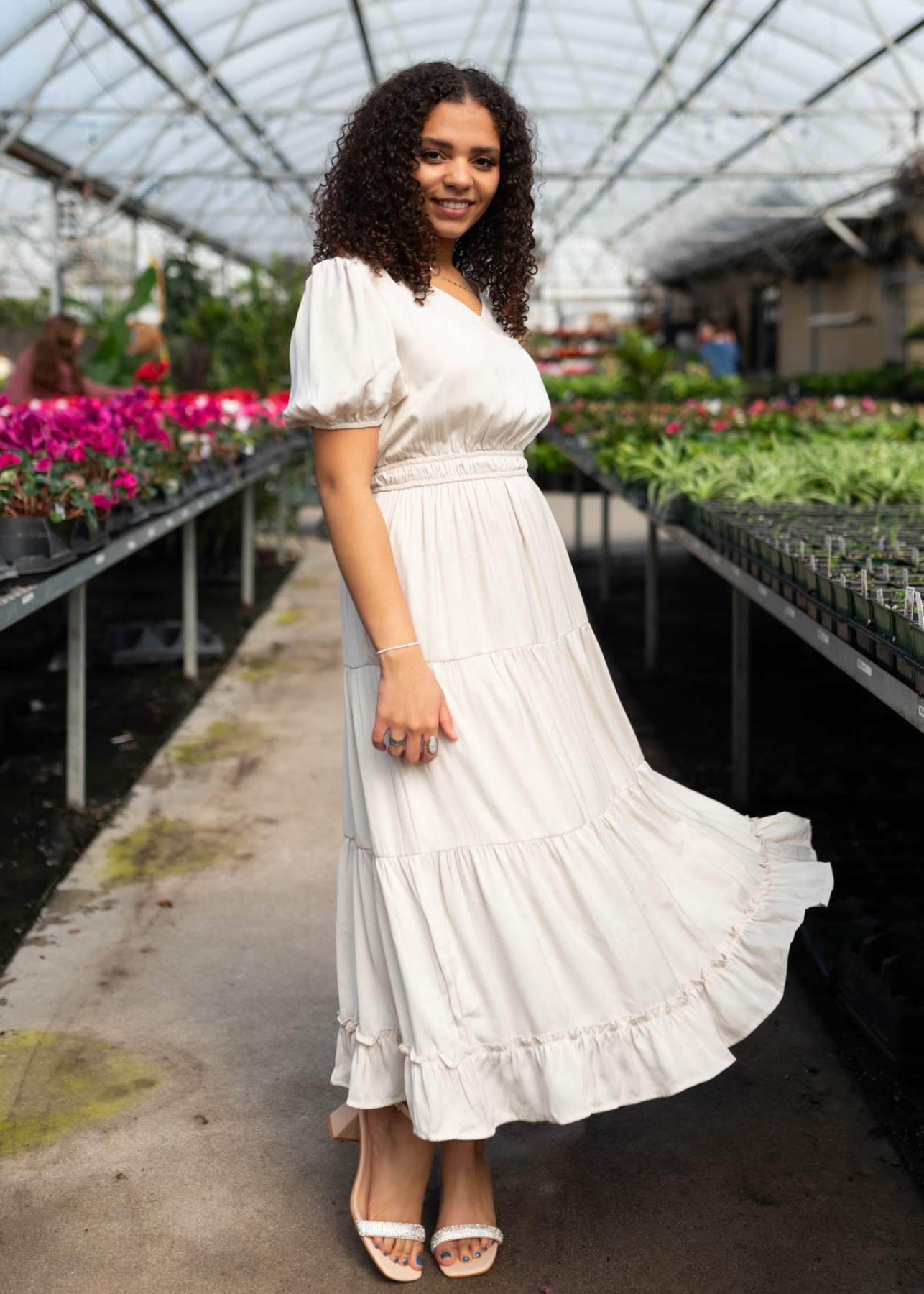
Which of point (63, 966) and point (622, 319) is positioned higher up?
point (622, 319)

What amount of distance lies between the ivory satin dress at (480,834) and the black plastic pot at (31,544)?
1.35 meters

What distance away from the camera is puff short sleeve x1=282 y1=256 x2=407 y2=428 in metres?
1.50

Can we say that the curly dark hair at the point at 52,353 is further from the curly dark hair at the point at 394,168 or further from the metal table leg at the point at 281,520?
the curly dark hair at the point at 394,168

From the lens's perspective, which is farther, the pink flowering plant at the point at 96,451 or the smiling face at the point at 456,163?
the pink flowering plant at the point at 96,451

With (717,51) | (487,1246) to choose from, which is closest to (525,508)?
(487,1246)

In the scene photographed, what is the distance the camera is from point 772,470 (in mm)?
3691

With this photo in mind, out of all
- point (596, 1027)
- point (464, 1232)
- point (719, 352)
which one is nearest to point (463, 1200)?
point (464, 1232)

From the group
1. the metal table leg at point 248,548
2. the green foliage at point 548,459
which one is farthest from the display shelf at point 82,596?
the green foliage at point 548,459

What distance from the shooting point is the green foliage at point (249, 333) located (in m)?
8.48

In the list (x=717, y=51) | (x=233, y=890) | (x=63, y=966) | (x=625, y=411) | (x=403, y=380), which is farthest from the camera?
(x=717, y=51)

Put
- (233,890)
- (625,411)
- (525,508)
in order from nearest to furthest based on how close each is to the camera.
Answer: (525,508) → (233,890) → (625,411)

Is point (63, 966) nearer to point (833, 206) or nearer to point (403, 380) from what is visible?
point (403, 380)

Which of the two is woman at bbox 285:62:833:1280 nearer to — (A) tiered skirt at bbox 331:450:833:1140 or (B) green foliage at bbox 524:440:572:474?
(A) tiered skirt at bbox 331:450:833:1140

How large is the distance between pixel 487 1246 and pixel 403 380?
1.10 meters
